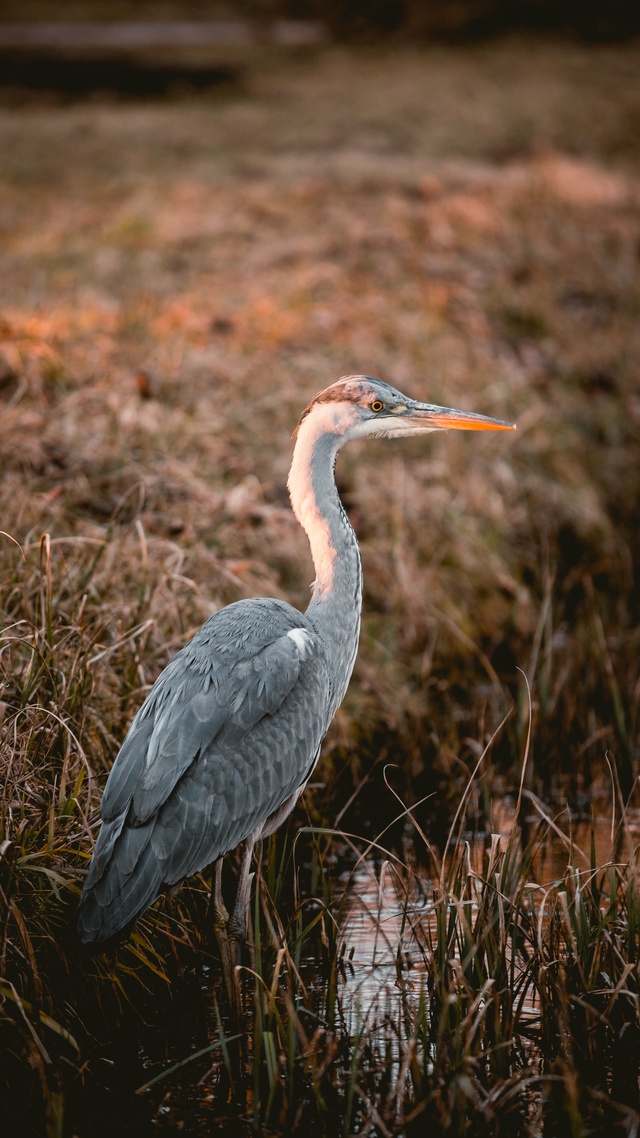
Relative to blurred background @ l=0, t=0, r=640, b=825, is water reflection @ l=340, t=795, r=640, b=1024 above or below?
below

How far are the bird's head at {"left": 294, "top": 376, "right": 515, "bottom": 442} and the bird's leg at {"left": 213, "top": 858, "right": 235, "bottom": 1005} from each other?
1.61 m

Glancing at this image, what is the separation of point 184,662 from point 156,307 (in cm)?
589

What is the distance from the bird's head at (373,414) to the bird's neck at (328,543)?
0.04 metres

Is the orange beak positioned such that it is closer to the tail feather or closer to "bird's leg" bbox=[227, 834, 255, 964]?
"bird's leg" bbox=[227, 834, 255, 964]

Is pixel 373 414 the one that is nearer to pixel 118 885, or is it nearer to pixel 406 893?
pixel 406 893

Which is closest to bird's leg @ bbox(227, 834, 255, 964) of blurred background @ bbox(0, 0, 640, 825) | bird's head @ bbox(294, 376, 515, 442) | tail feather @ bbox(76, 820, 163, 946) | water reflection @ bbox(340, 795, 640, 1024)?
water reflection @ bbox(340, 795, 640, 1024)

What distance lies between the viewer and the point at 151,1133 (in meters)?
3.66

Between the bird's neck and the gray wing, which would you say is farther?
the bird's neck

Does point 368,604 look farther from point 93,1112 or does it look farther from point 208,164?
point 208,164

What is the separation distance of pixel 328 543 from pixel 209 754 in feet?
3.17

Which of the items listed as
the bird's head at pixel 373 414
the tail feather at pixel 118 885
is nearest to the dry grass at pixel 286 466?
the tail feather at pixel 118 885

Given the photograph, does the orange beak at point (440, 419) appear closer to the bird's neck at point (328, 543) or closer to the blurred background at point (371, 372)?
the bird's neck at point (328, 543)

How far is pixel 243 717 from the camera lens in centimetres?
424

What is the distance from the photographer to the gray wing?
384cm
